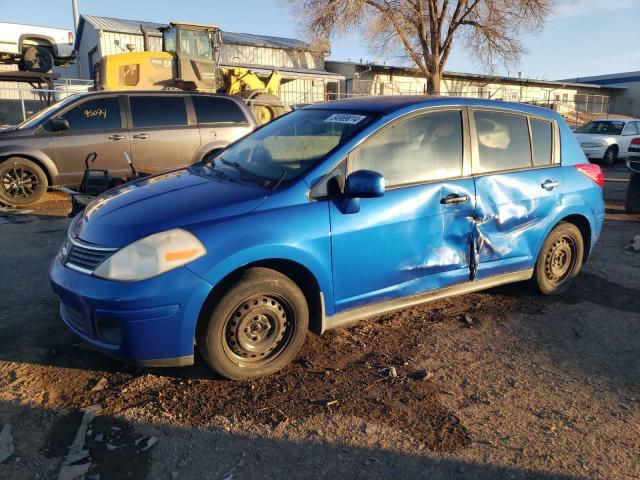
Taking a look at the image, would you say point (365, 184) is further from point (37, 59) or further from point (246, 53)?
point (246, 53)

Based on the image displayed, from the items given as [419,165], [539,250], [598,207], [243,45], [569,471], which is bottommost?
[569,471]

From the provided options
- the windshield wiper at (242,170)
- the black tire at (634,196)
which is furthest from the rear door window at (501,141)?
the black tire at (634,196)

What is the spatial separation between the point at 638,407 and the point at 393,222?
1.85m

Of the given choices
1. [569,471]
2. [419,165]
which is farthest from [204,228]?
[569,471]

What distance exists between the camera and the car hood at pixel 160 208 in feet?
9.64

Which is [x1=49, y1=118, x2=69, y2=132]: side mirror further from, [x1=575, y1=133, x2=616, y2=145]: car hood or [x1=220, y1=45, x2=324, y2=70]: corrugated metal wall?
[x1=220, y1=45, x2=324, y2=70]: corrugated metal wall

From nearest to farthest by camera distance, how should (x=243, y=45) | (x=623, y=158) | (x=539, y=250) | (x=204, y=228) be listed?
(x=204, y=228), (x=539, y=250), (x=623, y=158), (x=243, y=45)

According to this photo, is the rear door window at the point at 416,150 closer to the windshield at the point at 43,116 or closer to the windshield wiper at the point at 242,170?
the windshield wiper at the point at 242,170

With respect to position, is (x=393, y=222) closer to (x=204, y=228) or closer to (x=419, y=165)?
(x=419, y=165)

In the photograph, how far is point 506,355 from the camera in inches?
142

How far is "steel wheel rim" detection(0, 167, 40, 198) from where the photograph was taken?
802 cm

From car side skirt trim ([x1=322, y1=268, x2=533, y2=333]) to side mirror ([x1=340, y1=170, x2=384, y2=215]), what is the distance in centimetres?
71

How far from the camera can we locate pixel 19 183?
26.6 ft

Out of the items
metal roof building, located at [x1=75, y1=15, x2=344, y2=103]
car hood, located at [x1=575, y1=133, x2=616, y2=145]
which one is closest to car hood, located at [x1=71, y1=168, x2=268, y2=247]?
car hood, located at [x1=575, y1=133, x2=616, y2=145]
